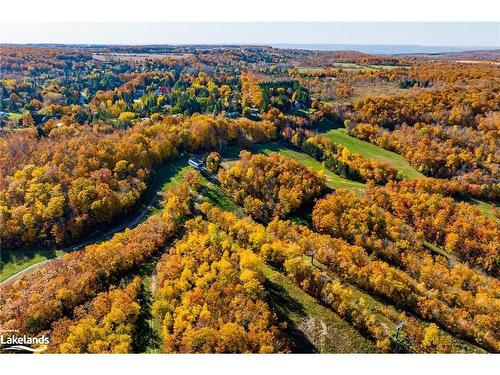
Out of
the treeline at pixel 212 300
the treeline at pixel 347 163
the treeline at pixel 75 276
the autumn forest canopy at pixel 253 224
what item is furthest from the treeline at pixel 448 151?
the treeline at pixel 75 276

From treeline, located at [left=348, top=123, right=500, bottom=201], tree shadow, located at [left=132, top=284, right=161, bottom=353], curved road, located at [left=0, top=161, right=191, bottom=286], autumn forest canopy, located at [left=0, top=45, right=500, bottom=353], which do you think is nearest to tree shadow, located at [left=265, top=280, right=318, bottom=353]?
autumn forest canopy, located at [left=0, top=45, right=500, bottom=353]

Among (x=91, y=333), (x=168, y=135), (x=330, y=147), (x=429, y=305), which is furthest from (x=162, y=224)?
(x=330, y=147)

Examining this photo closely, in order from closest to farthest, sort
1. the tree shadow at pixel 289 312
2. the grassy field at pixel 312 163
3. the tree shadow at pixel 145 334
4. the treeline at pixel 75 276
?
the tree shadow at pixel 145 334 → the tree shadow at pixel 289 312 → the treeline at pixel 75 276 → the grassy field at pixel 312 163

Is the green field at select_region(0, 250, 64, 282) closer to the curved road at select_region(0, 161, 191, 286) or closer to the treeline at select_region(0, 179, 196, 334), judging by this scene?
the curved road at select_region(0, 161, 191, 286)

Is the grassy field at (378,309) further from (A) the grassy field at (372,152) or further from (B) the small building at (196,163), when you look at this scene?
(A) the grassy field at (372,152)

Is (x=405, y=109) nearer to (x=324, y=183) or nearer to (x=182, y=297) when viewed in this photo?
(x=324, y=183)

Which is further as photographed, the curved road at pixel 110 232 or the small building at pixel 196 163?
the small building at pixel 196 163
